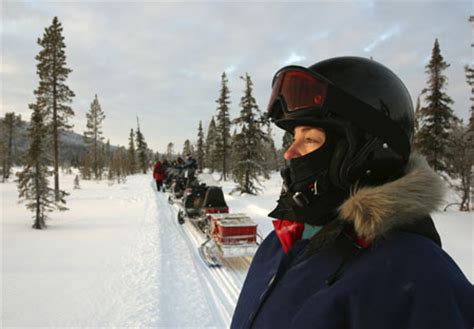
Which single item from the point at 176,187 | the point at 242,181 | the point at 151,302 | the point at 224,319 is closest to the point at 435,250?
the point at 224,319

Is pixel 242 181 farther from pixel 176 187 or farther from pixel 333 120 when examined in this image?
pixel 333 120

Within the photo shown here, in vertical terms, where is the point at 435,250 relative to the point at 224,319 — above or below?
above

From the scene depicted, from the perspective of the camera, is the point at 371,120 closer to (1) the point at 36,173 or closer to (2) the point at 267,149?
(1) the point at 36,173

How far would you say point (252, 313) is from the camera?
1.41 metres

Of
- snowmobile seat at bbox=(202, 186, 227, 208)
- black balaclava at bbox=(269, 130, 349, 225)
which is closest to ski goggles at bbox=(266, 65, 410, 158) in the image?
black balaclava at bbox=(269, 130, 349, 225)

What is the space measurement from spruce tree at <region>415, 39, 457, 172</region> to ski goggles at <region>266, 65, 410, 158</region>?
19.1m

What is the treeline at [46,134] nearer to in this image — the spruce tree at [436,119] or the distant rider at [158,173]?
the distant rider at [158,173]

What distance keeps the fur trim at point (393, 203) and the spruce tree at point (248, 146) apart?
20001 mm

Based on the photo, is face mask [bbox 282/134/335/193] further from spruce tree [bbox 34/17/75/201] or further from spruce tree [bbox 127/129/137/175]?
spruce tree [bbox 127/129/137/175]

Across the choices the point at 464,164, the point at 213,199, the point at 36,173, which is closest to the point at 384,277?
the point at 213,199

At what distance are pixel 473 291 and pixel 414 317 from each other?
0.69 feet

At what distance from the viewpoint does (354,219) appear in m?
1.09

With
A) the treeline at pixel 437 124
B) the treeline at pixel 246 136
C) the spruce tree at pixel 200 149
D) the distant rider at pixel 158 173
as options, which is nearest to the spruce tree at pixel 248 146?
the treeline at pixel 246 136

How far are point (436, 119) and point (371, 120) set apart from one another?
20434 mm
